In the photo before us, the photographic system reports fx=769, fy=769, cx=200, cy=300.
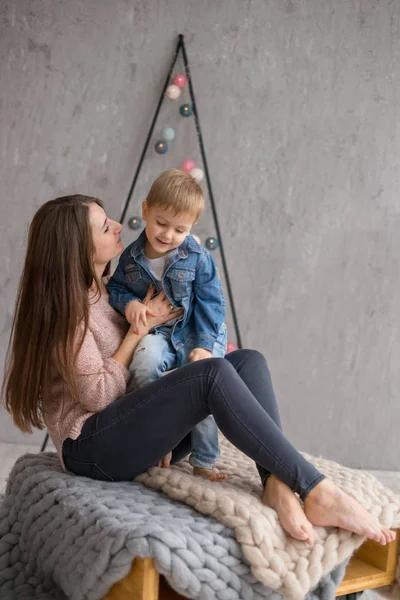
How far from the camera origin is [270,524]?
5.48 feet

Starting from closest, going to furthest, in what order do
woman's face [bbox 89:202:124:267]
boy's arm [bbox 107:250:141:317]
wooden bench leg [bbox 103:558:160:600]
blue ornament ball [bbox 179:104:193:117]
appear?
wooden bench leg [bbox 103:558:160:600], woman's face [bbox 89:202:124:267], boy's arm [bbox 107:250:141:317], blue ornament ball [bbox 179:104:193:117]

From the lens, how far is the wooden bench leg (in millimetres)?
1534

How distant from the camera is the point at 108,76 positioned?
346 cm

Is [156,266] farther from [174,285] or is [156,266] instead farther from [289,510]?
[289,510]

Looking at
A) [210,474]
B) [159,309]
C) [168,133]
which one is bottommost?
[210,474]

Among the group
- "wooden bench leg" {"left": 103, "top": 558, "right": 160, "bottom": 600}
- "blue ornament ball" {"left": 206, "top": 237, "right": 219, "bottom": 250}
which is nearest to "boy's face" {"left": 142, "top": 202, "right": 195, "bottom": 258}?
"wooden bench leg" {"left": 103, "top": 558, "right": 160, "bottom": 600}

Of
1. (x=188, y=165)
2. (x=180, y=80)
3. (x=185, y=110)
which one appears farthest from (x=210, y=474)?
(x=180, y=80)

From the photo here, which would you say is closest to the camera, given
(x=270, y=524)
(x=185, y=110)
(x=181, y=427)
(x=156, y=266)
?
(x=270, y=524)

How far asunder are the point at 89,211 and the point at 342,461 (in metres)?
2.13

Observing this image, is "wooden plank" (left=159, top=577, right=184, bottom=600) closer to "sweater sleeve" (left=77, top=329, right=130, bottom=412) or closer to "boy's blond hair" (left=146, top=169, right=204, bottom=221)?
"sweater sleeve" (left=77, top=329, right=130, bottom=412)

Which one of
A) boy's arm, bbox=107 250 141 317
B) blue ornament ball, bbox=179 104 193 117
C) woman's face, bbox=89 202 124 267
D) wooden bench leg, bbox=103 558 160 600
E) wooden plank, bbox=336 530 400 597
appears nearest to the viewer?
wooden bench leg, bbox=103 558 160 600

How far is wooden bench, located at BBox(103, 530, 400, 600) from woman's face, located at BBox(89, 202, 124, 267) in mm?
832

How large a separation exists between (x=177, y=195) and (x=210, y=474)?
725 mm

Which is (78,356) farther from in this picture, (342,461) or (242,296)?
(342,461)
